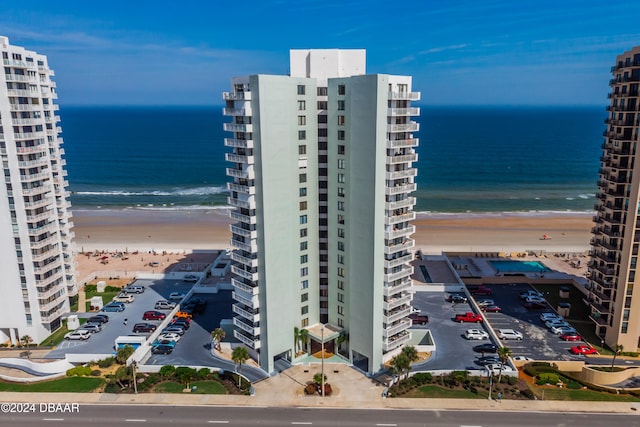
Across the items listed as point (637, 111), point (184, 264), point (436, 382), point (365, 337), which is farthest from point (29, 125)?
point (637, 111)

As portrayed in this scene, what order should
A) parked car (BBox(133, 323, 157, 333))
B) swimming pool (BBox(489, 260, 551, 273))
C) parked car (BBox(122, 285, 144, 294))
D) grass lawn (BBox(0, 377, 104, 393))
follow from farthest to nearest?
swimming pool (BBox(489, 260, 551, 273)) < parked car (BBox(122, 285, 144, 294)) < parked car (BBox(133, 323, 157, 333)) < grass lawn (BBox(0, 377, 104, 393))

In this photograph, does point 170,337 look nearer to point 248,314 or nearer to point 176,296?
point 248,314

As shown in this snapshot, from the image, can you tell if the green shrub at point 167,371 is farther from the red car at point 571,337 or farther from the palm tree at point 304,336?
the red car at point 571,337

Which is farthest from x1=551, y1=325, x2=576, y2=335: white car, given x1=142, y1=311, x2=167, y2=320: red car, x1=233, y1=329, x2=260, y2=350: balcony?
x1=142, y1=311, x2=167, y2=320: red car

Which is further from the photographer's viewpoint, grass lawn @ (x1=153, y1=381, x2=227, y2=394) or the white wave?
the white wave

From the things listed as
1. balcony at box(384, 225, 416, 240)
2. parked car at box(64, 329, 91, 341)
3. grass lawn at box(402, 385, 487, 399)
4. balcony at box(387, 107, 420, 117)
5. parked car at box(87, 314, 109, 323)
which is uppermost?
balcony at box(387, 107, 420, 117)

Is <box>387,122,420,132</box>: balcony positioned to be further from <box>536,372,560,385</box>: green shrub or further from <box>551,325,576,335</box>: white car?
<box>551,325,576,335</box>: white car

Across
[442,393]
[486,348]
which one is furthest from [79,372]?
[486,348]
